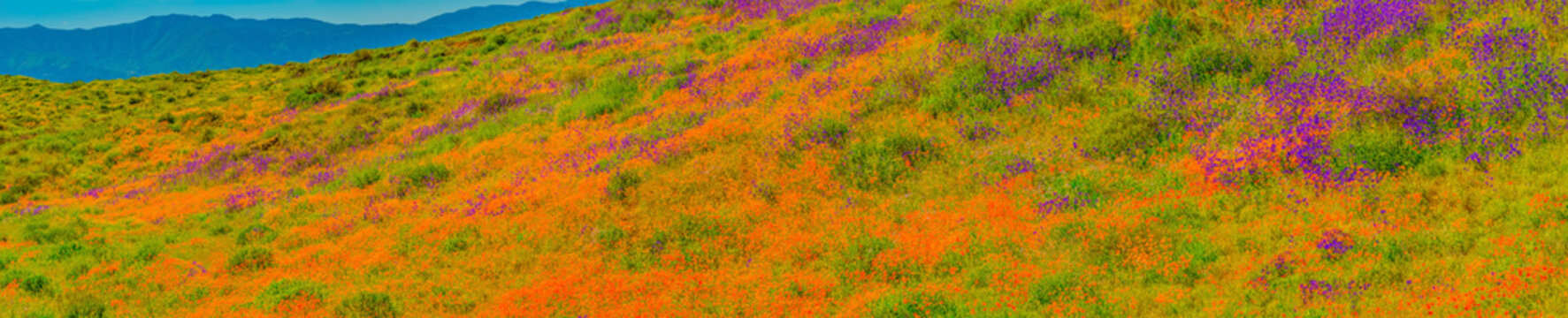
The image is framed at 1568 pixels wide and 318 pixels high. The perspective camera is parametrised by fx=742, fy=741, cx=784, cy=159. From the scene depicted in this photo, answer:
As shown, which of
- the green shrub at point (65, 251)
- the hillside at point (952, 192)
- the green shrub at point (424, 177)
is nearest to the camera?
the hillside at point (952, 192)

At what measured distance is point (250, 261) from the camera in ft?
43.6

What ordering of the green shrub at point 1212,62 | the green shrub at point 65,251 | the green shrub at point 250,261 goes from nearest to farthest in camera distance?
the green shrub at point 1212,62, the green shrub at point 250,261, the green shrub at point 65,251

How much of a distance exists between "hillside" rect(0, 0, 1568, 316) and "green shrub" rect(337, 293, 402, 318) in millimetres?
95

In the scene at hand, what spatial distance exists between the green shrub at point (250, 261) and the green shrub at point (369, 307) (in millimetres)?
3671

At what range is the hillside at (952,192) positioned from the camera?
798cm

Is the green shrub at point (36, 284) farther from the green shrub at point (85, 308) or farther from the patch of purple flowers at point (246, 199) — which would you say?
the patch of purple flowers at point (246, 199)

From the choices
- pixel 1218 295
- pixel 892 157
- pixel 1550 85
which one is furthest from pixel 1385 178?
pixel 892 157

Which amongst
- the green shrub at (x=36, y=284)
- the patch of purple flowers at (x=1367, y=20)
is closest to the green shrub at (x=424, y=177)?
the green shrub at (x=36, y=284)

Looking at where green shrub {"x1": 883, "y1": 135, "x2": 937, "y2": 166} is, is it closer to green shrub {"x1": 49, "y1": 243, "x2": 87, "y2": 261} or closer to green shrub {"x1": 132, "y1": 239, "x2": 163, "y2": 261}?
green shrub {"x1": 132, "y1": 239, "x2": 163, "y2": 261}

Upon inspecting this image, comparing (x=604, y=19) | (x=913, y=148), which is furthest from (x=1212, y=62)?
(x=604, y=19)

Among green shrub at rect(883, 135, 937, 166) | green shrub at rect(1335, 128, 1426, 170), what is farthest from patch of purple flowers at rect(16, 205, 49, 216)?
green shrub at rect(1335, 128, 1426, 170)

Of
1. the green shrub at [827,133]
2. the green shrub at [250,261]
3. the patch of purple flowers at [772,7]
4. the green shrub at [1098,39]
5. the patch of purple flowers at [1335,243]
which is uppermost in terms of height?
the patch of purple flowers at [772,7]

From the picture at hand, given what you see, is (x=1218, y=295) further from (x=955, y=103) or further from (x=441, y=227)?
(x=441, y=227)

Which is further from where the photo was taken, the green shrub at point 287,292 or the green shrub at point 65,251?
the green shrub at point 65,251
